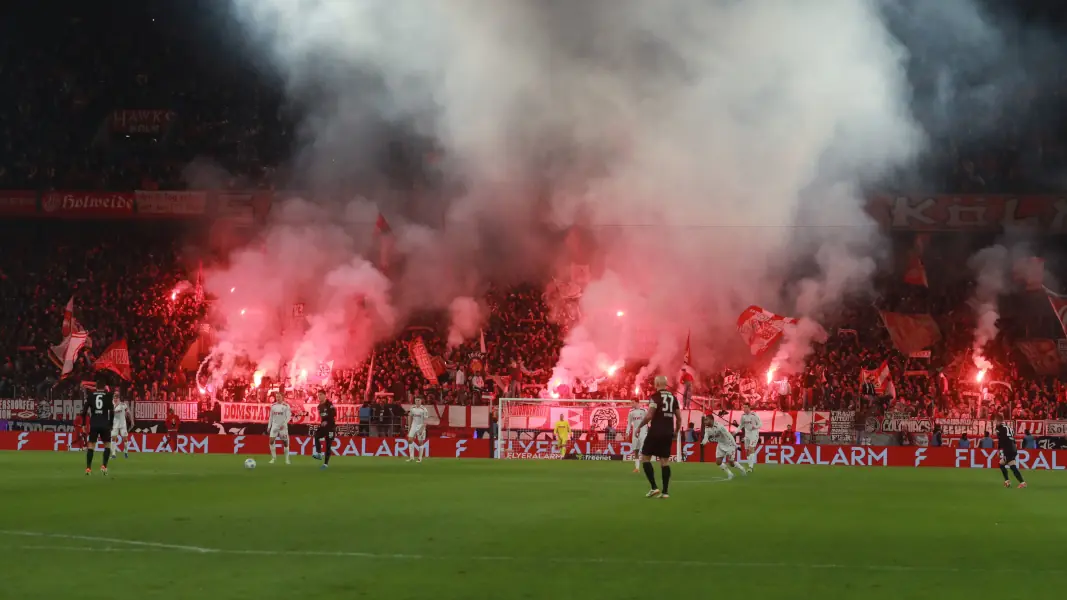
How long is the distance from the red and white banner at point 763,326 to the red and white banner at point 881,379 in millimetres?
4469

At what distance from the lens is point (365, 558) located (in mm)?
10977

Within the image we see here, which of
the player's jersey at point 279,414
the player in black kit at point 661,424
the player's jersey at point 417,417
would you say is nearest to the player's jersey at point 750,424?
the player's jersey at point 417,417

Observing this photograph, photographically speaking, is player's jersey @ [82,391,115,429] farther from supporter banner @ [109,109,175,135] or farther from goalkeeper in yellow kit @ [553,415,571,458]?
supporter banner @ [109,109,175,135]

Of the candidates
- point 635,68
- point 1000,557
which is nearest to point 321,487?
point 1000,557

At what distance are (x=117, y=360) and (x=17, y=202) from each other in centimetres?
1144

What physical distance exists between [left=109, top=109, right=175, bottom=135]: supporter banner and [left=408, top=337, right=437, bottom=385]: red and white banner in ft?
61.7

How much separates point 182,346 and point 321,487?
31.0 meters

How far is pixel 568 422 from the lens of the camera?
42.1m

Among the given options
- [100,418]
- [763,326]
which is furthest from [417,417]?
[763,326]

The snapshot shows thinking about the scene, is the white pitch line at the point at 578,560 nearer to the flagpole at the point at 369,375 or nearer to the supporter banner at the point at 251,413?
the supporter banner at the point at 251,413

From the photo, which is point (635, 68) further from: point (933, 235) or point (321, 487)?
point (321, 487)

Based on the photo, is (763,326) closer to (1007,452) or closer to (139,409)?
(1007,452)

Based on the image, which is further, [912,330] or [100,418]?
[912,330]

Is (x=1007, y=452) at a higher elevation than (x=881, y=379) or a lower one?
lower
